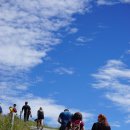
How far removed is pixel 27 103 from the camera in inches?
1426

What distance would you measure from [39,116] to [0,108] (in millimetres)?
3816

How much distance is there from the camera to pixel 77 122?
17359 mm

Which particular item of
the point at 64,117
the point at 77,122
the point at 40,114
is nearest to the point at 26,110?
the point at 40,114

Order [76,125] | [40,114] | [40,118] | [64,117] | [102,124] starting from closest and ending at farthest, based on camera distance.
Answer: [102,124]
[76,125]
[64,117]
[40,118]
[40,114]

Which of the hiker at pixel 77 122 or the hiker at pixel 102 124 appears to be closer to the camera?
the hiker at pixel 102 124

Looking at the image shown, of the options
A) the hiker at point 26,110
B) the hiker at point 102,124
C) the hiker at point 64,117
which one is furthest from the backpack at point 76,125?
the hiker at point 26,110

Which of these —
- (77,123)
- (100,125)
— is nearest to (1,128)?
(77,123)

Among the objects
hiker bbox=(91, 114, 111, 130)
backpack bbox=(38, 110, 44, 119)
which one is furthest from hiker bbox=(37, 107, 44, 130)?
hiker bbox=(91, 114, 111, 130)

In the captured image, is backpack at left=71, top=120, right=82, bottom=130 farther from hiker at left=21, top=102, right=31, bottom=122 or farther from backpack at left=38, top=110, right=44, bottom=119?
hiker at left=21, top=102, right=31, bottom=122

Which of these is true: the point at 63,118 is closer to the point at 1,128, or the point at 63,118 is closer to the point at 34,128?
the point at 1,128

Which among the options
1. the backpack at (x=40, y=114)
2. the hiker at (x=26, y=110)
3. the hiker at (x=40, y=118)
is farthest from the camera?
the hiker at (x=26, y=110)

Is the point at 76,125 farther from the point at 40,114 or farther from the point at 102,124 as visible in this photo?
the point at 40,114

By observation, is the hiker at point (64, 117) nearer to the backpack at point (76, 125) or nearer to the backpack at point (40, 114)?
the backpack at point (76, 125)

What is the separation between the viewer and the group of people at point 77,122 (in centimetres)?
1544
